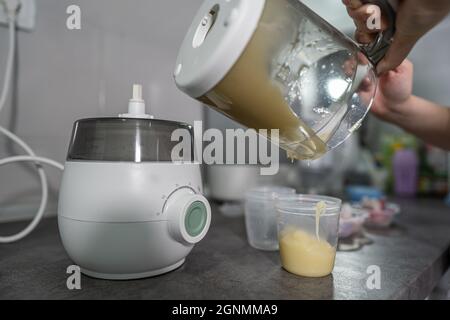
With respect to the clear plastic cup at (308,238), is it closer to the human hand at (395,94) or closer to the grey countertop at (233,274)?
the grey countertop at (233,274)

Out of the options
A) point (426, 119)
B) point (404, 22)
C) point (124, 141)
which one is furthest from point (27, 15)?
point (426, 119)

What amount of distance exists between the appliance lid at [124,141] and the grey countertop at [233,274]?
17cm

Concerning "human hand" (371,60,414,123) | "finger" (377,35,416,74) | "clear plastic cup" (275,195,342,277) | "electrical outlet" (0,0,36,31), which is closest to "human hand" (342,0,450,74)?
"finger" (377,35,416,74)

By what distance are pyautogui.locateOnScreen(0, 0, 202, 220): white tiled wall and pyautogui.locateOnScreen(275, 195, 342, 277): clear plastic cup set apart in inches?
18.5

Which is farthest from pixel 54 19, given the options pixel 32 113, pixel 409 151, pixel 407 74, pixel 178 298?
pixel 409 151

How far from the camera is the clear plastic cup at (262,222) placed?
58 cm

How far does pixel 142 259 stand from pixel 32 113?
1.74 ft

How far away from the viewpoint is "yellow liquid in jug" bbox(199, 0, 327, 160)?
0.32 meters

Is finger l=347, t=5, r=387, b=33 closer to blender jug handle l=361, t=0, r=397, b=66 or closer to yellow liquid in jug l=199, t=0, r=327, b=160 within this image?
blender jug handle l=361, t=0, r=397, b=66

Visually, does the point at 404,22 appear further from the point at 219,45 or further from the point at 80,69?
the point at 80,69

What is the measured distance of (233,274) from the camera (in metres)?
0.45

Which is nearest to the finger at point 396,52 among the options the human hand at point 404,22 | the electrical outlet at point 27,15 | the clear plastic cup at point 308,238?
the human hand at point 404,22

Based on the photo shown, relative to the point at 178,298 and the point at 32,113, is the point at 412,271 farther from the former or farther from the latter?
the point at 32,113

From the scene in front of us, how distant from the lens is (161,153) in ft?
1.34
